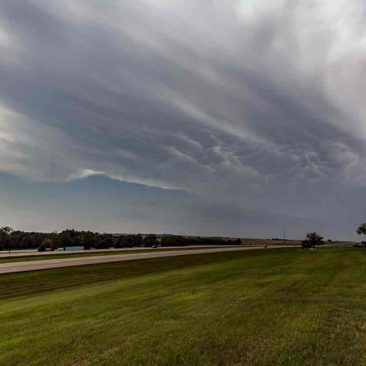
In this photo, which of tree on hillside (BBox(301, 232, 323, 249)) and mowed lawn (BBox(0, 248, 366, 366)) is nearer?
mowed lawn (BBox(0, 248, 366, 366))

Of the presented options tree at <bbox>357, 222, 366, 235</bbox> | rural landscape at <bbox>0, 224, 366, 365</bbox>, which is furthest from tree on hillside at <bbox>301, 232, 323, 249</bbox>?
rural landscape at <bbox>0, 224, 366, 365</bbox>

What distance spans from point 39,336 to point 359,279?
15736 mm

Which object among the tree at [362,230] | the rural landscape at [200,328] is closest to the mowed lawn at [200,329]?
the rural landscape at [200,328]

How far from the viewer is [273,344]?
8859 millimetres

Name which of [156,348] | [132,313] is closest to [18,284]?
[132,313]

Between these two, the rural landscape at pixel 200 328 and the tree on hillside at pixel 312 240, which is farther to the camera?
the tree on hillside at pixel 312 240

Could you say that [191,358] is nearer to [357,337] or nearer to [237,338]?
[237,338]

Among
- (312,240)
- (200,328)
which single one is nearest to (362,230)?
(312,240)

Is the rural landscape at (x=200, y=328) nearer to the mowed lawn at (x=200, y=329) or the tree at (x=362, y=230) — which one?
the mowed lawn at (x=200, y=329)

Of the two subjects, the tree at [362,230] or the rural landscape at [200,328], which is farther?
the tree at [362,230]

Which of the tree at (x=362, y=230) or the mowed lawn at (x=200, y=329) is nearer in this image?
the mowed lawn at (x=200, y=329)

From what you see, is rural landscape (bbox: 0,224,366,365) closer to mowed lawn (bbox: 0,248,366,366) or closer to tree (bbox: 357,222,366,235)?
mowed lawn (bbox: 0,248,366,366)

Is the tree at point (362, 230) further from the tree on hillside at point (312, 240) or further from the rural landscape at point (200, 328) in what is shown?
the rural landscape at point (200, 328)

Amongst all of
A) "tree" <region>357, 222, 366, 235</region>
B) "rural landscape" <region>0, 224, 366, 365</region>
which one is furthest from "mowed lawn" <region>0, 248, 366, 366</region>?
"tree" <region>357, 222, 366, 235</region>
